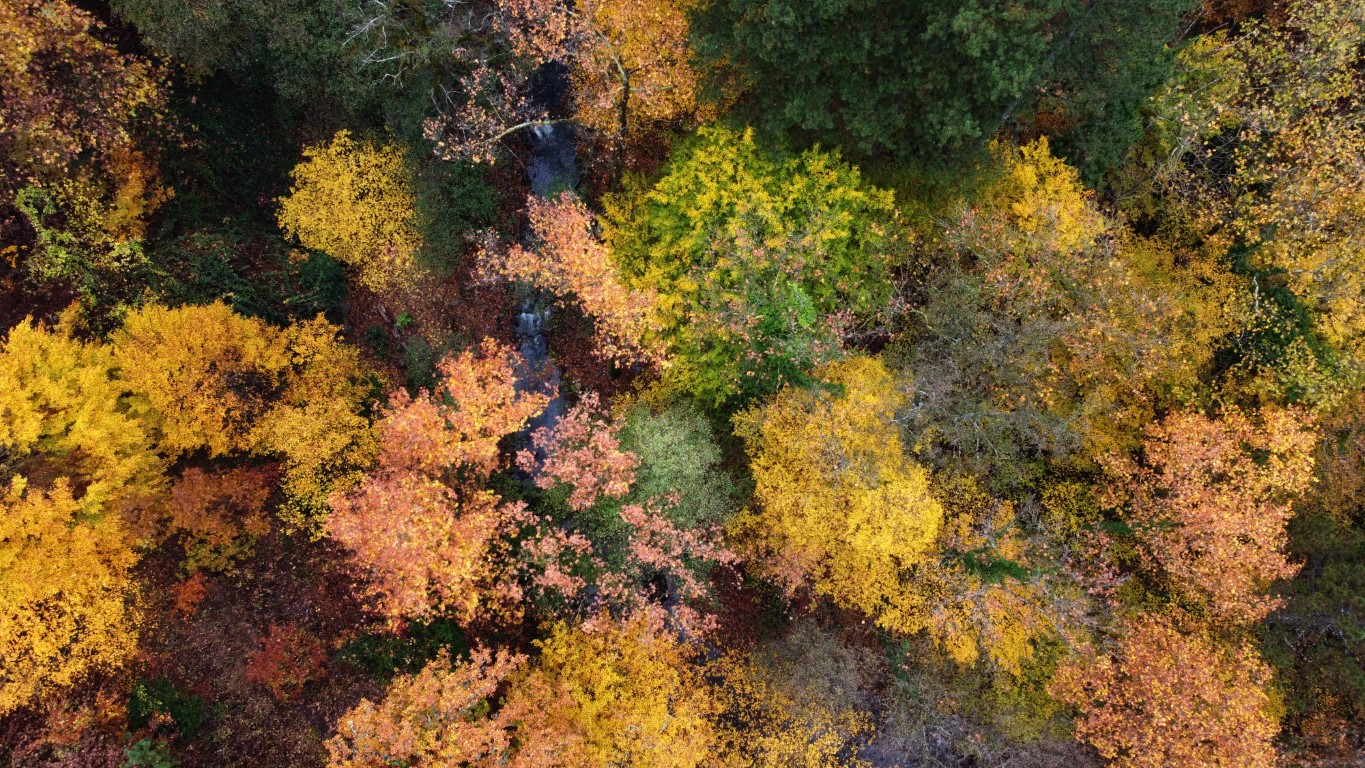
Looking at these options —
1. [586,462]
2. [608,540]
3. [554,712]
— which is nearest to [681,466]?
[586,462]

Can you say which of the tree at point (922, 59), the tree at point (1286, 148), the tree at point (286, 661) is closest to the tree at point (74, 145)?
the tree at point (286, 661)

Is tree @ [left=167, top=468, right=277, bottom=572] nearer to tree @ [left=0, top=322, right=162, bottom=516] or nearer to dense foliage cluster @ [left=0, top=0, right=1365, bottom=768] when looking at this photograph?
dense foliage cluster @ [left=0, top=0, right=1365, bottom=768]

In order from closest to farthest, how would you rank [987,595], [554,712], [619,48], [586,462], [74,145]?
[74,145] → [554,712] → [619,48] → [586,462] → [987,595]

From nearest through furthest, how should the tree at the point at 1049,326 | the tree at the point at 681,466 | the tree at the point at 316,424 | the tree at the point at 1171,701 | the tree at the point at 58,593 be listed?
the tree at the point at 58,593, the tree at the point at 1171,701, the tree at the point at 1049,326, the tree at the point at 316,424, the tree at the point at 681,466

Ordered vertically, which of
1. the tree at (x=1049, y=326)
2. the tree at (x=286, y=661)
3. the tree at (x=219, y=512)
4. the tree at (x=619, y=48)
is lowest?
the tree at (x=286, y=661)

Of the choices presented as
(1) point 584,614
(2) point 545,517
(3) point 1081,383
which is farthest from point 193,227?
(3) point 1081,383

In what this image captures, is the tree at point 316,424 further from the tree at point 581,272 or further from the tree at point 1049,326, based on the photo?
the tree at point 1049,326

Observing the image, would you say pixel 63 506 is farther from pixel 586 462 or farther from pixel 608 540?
pixel 608 540
